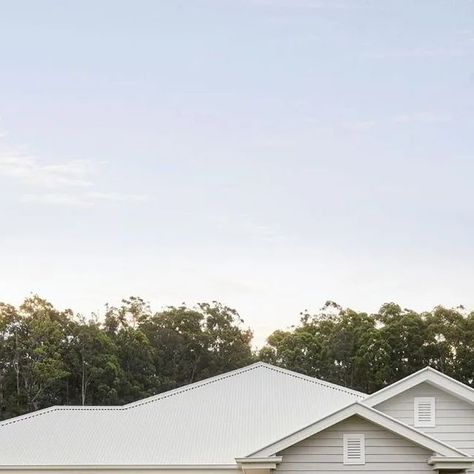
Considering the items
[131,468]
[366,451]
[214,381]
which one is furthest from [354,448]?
[214,381]

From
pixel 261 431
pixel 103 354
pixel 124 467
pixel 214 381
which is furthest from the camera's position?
pixel 103 354

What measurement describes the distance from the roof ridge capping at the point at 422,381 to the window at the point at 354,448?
1.62 m

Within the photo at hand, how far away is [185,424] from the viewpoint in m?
26.0

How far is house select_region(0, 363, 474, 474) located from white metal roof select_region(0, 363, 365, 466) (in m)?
0.03

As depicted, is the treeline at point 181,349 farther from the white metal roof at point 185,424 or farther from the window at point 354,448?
the window at point 354,448

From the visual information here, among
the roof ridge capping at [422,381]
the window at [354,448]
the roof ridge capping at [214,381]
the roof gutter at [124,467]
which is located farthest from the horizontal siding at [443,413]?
the roof ridge capping at [214,381]

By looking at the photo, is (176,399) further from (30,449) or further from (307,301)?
(307,301)

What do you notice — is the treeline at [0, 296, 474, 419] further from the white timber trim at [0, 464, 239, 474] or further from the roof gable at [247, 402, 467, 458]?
the roof gable at [247, 402, 467, 458]

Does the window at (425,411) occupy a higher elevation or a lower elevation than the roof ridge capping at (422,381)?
lower

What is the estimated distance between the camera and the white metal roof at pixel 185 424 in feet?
77.7

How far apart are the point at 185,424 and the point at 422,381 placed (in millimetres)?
6706

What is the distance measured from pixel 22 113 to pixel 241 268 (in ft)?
44.0

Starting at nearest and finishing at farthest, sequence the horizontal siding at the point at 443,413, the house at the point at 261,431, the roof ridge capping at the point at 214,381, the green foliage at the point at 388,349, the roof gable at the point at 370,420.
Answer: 1. the roof gable at the point at 370,420
2. the house at the point at 261,431
3. the horizontal siding at the point at 443,413
4. the roof ridge capping at the point at 214,381
5. the green foliage at the point at 388,349

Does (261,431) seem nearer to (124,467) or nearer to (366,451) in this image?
(124,467)
